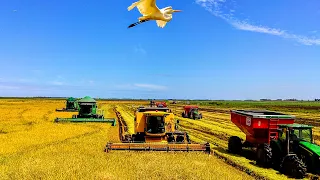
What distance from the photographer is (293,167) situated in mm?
11195

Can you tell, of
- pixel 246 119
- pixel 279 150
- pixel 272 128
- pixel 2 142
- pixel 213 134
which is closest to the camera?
pixel 279 150

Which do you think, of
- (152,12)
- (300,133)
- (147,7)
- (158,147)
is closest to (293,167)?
(300,133)

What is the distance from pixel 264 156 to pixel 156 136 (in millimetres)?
5322

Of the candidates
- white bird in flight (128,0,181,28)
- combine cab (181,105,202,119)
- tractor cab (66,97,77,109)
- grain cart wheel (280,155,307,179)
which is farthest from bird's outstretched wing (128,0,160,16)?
tractor cab (66,97,77,109)

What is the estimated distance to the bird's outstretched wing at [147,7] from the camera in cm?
553

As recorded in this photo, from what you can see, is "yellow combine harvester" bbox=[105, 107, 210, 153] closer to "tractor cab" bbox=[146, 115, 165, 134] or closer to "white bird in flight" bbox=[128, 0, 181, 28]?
"tractor cab" bbox=[146, 115, 165, 134]

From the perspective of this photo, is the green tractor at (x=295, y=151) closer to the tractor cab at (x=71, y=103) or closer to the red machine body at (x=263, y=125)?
the red machine body at (x=263, y=125)

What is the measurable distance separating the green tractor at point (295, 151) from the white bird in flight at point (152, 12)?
7815mm

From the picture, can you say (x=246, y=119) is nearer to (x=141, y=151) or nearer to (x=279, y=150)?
(x=279, y=150)

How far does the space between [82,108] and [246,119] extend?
22.0 m

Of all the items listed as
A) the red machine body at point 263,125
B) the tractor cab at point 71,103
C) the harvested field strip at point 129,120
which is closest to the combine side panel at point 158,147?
the red machine body at point 263,125

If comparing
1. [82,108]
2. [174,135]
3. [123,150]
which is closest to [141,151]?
[123,150]

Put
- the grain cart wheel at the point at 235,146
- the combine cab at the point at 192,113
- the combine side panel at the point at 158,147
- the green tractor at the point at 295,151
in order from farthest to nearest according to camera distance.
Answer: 1. the combine cab at the point at 192,113
2. the grain cart wheel at the point at 235,146
3. the combine side panel at the point at 158,147
4. the green tractor at the point at 295,151

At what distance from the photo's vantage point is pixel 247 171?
1211 centimetres
